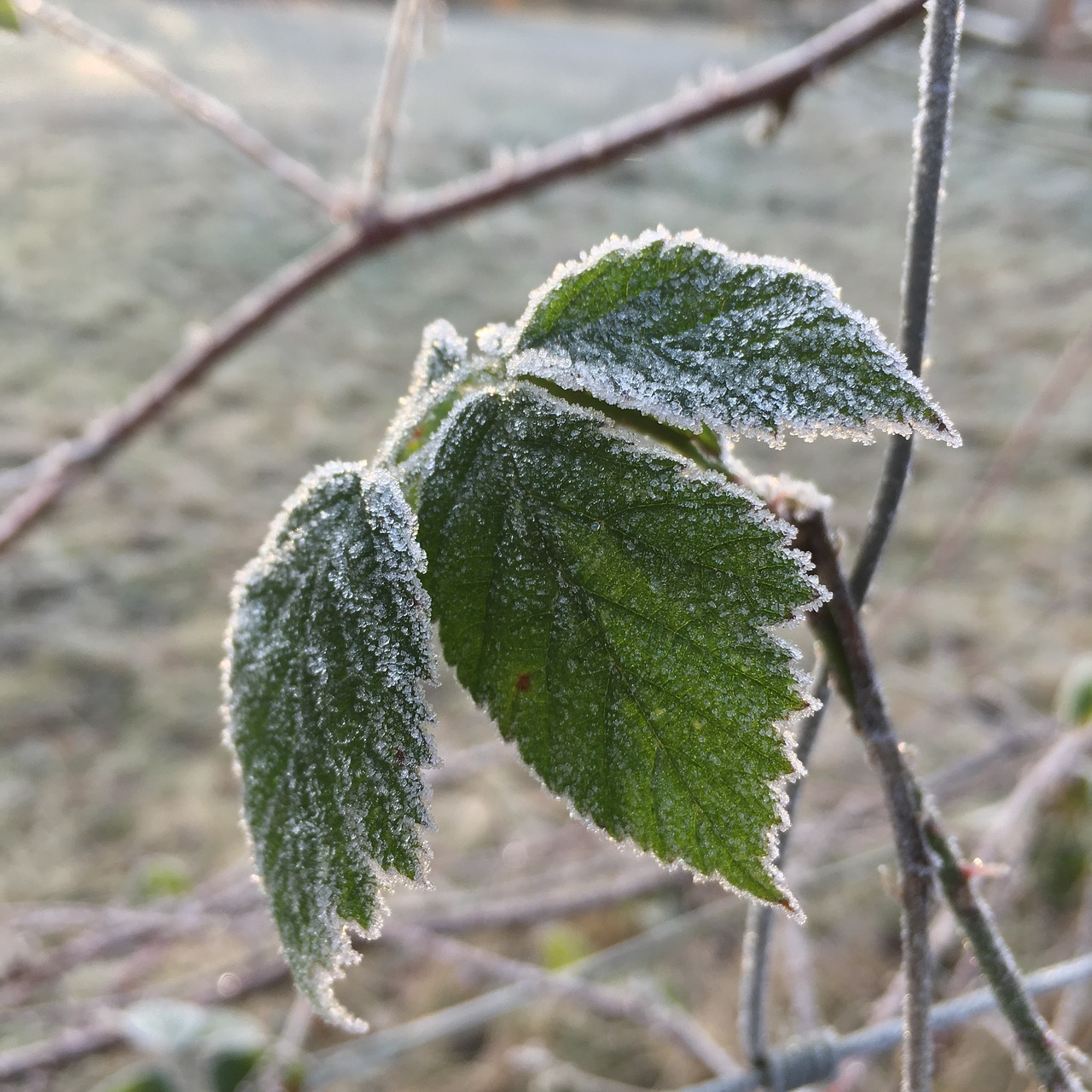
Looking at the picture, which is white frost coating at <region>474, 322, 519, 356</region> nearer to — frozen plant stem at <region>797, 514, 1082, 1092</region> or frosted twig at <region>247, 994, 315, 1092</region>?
frozen plant stem at <region>797, 514, 1082, 1092</region>

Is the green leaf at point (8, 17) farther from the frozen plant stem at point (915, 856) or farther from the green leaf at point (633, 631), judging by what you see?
the frozen plant stem at point (915, 856)

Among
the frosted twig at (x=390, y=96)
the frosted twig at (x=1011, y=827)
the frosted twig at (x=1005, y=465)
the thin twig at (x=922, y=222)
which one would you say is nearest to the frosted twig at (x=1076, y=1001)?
the frosted twig at (x=1011, y=827)

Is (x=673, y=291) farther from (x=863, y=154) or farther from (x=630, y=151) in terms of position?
(x=863, y=154)

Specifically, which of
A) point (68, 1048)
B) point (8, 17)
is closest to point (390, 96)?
point (8, 17)

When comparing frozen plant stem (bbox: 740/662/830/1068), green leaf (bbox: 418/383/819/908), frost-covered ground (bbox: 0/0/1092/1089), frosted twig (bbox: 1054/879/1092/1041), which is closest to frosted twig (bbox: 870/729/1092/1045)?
frosted twig (bbox: 1054/879/1092/1041)

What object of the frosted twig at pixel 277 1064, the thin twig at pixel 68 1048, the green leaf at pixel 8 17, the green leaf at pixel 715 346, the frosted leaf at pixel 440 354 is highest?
the green leaf at pixel 715 346

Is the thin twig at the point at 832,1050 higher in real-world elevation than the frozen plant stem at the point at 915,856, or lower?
lower

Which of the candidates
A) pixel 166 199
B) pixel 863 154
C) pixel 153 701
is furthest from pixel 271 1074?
pixel 863 154
